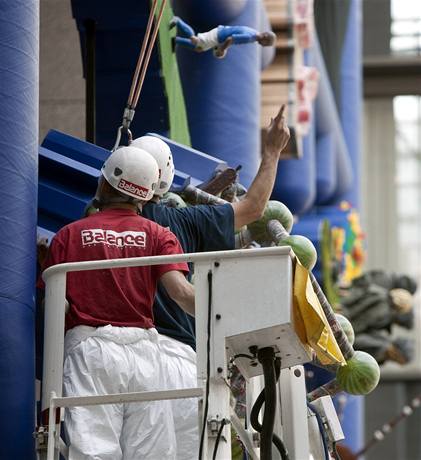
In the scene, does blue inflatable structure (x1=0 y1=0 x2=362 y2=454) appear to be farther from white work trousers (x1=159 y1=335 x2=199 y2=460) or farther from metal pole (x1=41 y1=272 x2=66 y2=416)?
white work trousers (x1=159 y1=335 x2=199 y2=460)

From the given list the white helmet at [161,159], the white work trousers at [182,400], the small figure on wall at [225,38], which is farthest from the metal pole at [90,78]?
the white work trousers at [182,400]

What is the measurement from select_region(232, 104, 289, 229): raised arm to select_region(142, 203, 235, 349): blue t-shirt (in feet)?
0.25

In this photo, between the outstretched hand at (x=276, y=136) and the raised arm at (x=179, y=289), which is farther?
the outstretched hand at (x=276, y=136)

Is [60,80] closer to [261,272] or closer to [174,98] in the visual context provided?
[174,98]

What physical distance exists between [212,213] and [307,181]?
1491 centimetres

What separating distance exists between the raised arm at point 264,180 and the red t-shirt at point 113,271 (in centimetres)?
80

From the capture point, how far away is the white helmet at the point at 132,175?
854 cm

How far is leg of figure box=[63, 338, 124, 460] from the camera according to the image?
25.2ft

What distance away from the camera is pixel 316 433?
373 inches

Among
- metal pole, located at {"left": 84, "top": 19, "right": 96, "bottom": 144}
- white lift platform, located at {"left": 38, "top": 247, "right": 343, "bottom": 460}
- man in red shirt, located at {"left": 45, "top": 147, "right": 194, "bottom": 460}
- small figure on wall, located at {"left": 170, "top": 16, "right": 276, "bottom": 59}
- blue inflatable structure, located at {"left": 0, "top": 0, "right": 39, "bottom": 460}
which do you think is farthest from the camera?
small figure on wall, located at {"left": 170, "top": 16, "right": 276, "bottom": 59}

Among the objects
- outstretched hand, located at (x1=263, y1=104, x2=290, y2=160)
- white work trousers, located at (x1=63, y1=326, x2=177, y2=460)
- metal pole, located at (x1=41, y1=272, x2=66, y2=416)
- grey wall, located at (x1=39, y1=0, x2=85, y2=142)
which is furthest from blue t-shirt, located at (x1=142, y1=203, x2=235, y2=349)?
grey wall, located at (x1=39, y1=0, x2=85, y2=142)

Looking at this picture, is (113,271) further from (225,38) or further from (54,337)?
(225,38)

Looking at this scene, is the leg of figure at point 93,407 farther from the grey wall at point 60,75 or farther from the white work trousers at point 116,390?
the grey wall at point 60,75

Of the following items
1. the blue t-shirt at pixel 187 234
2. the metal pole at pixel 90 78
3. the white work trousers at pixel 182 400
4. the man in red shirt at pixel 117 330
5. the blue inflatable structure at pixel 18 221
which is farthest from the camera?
the metal pole at pixel 90 78
